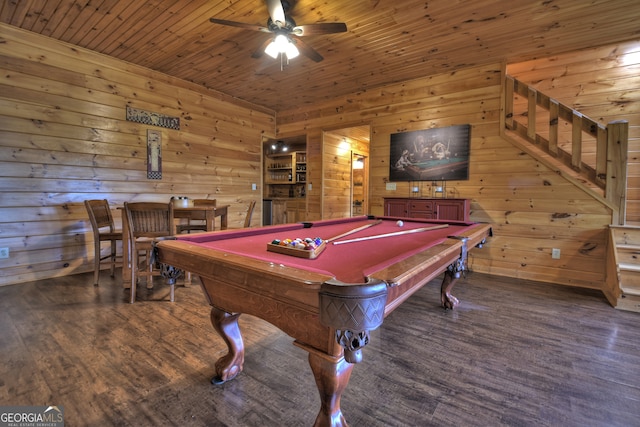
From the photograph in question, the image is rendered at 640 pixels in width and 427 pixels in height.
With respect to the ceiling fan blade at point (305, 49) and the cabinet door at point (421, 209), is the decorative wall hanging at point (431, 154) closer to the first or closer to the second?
the cabinet door at point (421, 209)

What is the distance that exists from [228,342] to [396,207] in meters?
3.12

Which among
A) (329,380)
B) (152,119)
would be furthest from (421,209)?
(152,119)

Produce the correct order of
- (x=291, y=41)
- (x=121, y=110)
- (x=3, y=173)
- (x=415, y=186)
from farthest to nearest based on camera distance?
Result: (x=415, y=186)
(x=121, y=110)
(x=3, y=173)
(x=291, y=41)

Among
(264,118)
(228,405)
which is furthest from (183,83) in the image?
(228,405)

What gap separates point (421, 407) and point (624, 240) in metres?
3.17

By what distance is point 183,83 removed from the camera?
14.8 feet

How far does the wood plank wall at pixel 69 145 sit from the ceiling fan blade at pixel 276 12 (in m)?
2.63

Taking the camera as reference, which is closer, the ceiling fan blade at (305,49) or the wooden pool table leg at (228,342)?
the wooden pool table leg at (228,342)

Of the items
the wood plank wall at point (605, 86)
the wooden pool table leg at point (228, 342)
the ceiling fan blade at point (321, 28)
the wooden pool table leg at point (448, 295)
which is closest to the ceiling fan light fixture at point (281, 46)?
the ceiling fan blade at point (321, 28)

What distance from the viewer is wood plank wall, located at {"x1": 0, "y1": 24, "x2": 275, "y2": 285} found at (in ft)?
10.3

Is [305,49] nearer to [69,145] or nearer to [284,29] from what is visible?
[284,29]

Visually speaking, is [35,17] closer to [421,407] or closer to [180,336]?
[180,336]

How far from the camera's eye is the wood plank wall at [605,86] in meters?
3.36

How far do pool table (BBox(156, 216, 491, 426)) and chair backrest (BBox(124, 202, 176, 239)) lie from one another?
1426 millimetres
